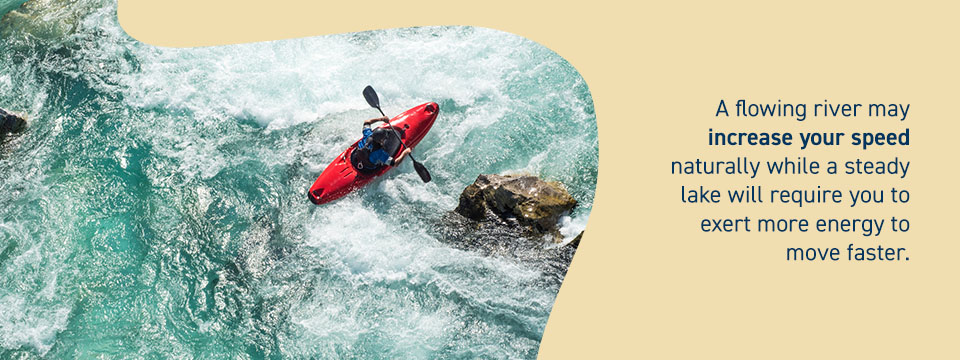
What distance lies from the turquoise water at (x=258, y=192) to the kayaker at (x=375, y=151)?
27 centimetres

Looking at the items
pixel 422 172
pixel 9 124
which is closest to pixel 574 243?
pixel 422 172

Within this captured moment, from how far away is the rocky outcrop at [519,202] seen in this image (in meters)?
7.77

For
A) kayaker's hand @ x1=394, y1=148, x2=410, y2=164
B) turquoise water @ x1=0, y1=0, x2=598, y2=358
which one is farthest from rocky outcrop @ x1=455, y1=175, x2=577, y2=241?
kayaker's hand @ x1=394, y1=148, x2=410, y2=164

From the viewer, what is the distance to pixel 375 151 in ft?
27.8

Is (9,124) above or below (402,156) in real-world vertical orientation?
above

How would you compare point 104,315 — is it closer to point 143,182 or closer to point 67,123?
point 143,182

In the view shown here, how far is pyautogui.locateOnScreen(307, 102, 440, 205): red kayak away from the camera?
27.0 feet

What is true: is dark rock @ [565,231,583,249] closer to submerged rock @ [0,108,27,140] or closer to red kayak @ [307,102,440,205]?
red kayak @ [307,102,440,205]

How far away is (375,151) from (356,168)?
0.35 metres

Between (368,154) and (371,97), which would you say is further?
(371,97)

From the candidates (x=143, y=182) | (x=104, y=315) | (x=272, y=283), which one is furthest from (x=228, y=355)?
(x=143, y=182)

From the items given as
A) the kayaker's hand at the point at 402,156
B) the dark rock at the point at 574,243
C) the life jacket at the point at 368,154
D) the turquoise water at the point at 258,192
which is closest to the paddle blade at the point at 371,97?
the turquoise water at the point at 258,192

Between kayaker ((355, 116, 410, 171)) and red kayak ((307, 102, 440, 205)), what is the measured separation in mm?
80

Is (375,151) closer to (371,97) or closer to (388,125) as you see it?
(388,125)
